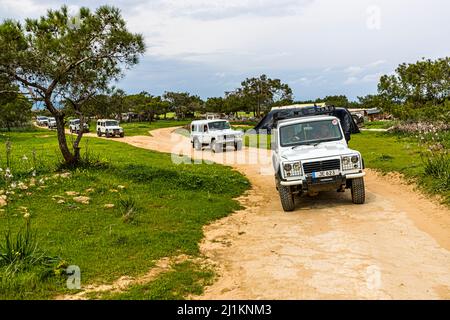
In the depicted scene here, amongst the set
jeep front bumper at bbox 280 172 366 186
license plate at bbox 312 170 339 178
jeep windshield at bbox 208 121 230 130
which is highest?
jeep windshield at bbox 208 121 230 130

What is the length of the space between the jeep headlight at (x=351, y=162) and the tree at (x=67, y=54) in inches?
310

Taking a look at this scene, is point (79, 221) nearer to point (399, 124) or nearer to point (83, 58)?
point (83, 58)

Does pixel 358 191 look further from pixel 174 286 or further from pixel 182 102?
pixel 182 102

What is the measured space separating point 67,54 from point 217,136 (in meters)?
12.0

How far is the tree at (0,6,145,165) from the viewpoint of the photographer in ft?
39.3

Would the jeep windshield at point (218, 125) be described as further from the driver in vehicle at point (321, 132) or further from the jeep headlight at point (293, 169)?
the jeep headlight at point (293, 169)

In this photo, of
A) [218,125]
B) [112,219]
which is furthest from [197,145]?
[112,219]

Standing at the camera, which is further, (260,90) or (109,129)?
(260,90)

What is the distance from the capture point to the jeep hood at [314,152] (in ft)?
31.1

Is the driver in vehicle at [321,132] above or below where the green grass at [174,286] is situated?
above

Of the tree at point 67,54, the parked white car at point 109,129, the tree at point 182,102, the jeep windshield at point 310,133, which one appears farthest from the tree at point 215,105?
the jeep windshield at point 310,133

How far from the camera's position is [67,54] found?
13.0 m

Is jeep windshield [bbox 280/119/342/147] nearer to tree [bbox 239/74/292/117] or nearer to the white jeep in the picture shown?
the white jeep

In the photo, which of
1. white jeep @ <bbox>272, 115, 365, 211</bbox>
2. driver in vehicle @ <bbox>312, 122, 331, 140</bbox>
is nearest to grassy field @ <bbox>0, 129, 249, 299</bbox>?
white jeep @ <bbox>272, 115, 365, 211</bbox>
